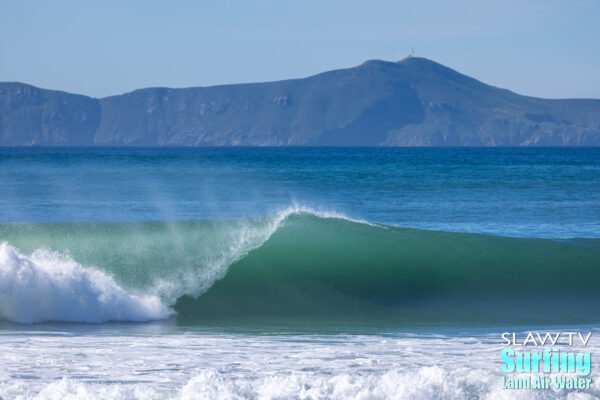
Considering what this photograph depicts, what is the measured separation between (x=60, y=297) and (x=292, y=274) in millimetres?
3683

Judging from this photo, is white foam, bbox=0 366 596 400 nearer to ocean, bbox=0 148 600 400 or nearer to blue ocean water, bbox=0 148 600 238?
ocean, bbox=0 148 600 400

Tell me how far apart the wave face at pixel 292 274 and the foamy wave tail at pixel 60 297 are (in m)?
0.01

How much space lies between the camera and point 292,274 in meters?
11.3

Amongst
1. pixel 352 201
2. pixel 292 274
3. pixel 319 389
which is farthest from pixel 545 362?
pixel 352 201

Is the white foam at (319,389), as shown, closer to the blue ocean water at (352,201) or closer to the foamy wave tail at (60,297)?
the foamy wave tail at (60,297)

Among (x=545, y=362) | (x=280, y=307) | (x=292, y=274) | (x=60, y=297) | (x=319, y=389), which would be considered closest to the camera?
(x=319, y=389)

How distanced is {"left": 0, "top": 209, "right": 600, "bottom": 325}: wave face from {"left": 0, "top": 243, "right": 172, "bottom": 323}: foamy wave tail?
1 cm

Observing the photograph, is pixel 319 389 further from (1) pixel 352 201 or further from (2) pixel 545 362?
(1) pixel 352 201

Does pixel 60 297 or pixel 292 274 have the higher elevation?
pixel 292 274

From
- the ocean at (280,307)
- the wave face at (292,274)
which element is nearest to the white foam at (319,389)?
the ocean at (280,307)

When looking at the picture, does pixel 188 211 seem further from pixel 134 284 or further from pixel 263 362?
pixel 263 362

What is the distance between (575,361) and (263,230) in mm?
7650

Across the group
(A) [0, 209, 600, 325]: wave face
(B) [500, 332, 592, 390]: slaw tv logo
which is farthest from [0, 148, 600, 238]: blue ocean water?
(B) [500, 332, 592, 390]: slaw tv logo

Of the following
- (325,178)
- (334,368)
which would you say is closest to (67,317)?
(334,368)
